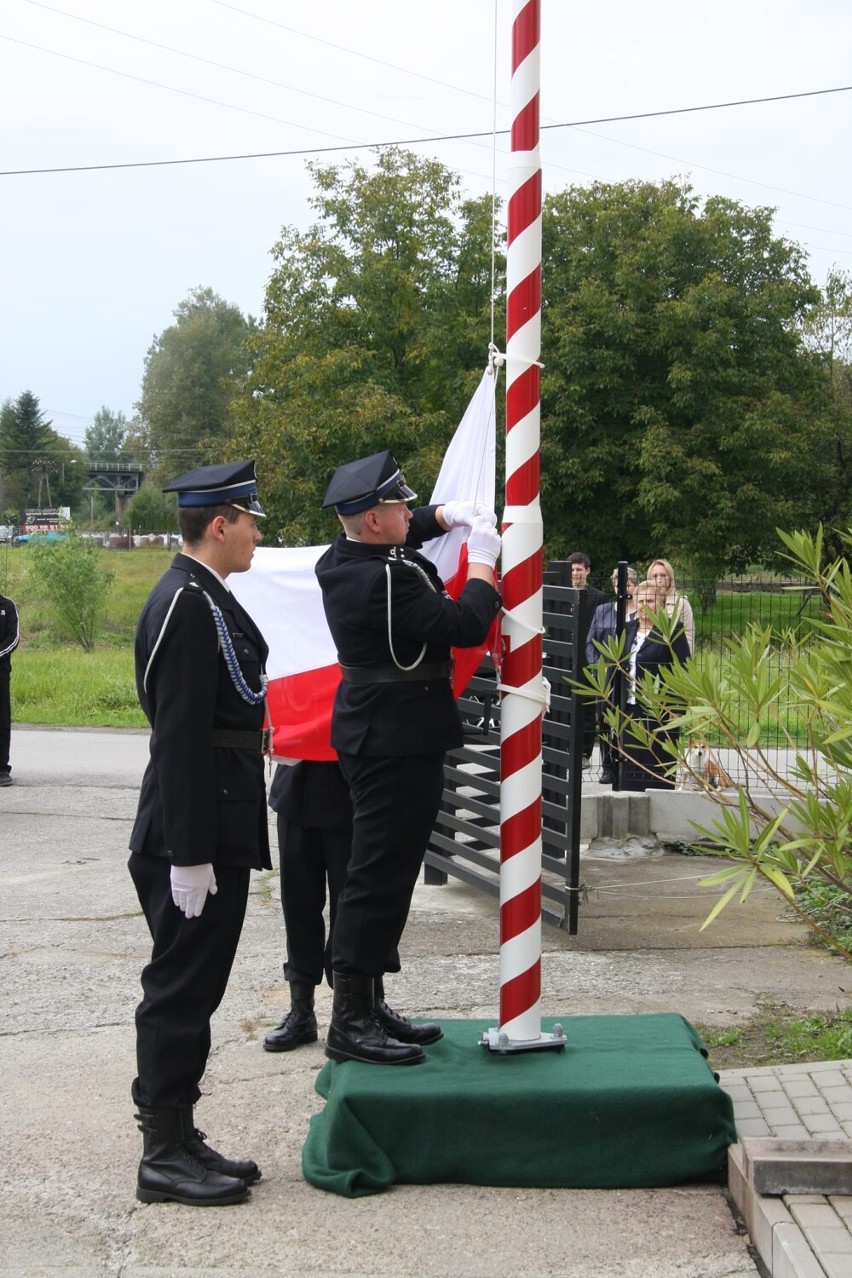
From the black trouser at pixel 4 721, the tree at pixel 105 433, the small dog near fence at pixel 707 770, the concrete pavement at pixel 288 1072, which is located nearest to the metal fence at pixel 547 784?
the concrete pavement at pixel 288 1072

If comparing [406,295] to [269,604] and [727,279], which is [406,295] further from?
[269,604]

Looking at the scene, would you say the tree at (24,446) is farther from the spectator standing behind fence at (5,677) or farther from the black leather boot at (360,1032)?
the black leather boot at (360,1032)

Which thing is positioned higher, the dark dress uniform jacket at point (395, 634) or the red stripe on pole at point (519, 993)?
the dark dress uniform jacket at point (395, 634)

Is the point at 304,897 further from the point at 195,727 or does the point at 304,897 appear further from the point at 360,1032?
the point at 195,727

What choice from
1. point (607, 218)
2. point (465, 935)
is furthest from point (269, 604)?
point (607, 218)

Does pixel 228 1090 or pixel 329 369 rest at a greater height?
pixel 329 369

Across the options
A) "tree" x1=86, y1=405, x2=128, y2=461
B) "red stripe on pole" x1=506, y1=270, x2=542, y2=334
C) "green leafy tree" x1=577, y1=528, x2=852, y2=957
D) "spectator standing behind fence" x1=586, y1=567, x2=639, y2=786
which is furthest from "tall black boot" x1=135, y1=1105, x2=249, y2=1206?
"tree" x1=86, y1=405, x2=128, y2=461

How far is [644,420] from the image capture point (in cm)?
3444

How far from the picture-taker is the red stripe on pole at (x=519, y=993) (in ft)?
14.8

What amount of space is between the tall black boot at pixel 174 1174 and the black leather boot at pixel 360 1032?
64cm

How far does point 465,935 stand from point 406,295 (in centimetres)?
3099

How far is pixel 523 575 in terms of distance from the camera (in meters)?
4.55

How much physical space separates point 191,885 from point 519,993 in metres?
1.23

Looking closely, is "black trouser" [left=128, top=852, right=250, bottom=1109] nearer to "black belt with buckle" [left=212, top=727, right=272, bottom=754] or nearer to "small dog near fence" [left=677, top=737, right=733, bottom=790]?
"black belt with buckle" [left=212, top=727, right=272, bottom=754]
